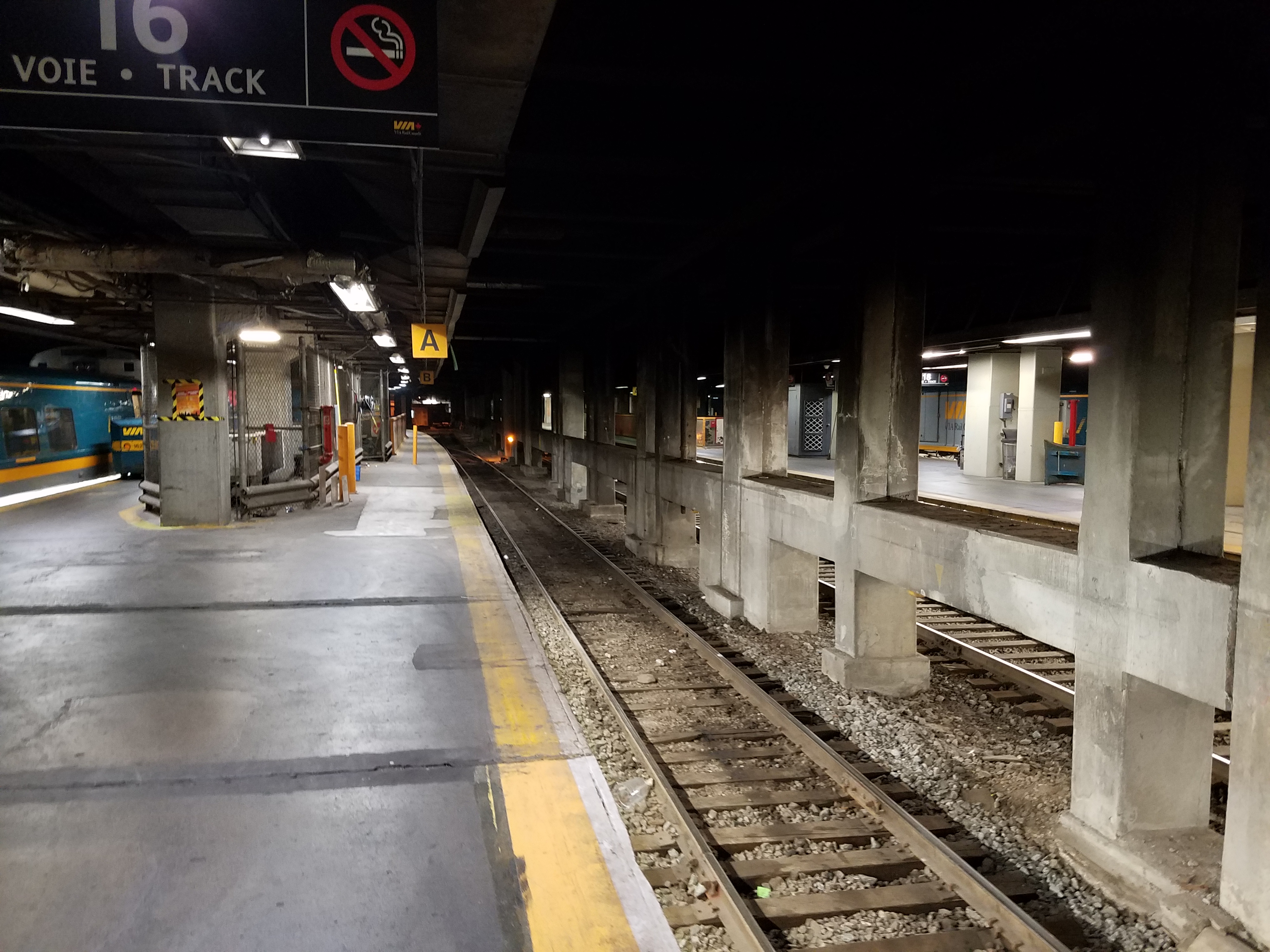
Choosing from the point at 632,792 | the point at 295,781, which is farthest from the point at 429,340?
the point at 295,781

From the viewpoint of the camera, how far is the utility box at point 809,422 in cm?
2973

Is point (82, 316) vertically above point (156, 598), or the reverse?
point (82, 316)

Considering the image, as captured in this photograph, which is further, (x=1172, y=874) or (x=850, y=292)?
(x=850, y=292)

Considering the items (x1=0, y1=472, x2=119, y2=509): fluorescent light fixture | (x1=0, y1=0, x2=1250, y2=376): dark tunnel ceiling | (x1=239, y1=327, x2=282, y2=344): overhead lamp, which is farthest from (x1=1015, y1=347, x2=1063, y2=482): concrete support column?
(x1=0, y1=472, x2=119, y2=509): fluorescent light fixture

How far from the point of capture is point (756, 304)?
384 inches

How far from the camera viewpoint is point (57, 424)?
18406 millimetres

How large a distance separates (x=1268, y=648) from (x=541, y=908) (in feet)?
10.9

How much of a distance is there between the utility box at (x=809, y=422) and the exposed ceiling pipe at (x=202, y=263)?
21.3 m

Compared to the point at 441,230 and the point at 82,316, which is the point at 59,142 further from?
the point at 82,316

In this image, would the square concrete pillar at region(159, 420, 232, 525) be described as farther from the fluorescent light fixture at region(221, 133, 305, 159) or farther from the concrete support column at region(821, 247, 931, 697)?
the concrete support column at region(821, 247, 931, 697)

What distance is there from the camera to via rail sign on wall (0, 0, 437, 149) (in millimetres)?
3934

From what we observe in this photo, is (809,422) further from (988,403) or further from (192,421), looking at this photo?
(192,421)

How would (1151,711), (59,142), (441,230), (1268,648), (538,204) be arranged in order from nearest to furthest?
(1268,648) → (1151,711) → (59,142) → (538,204) → (441,230)

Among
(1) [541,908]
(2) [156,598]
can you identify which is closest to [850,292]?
(1) [541,908]
